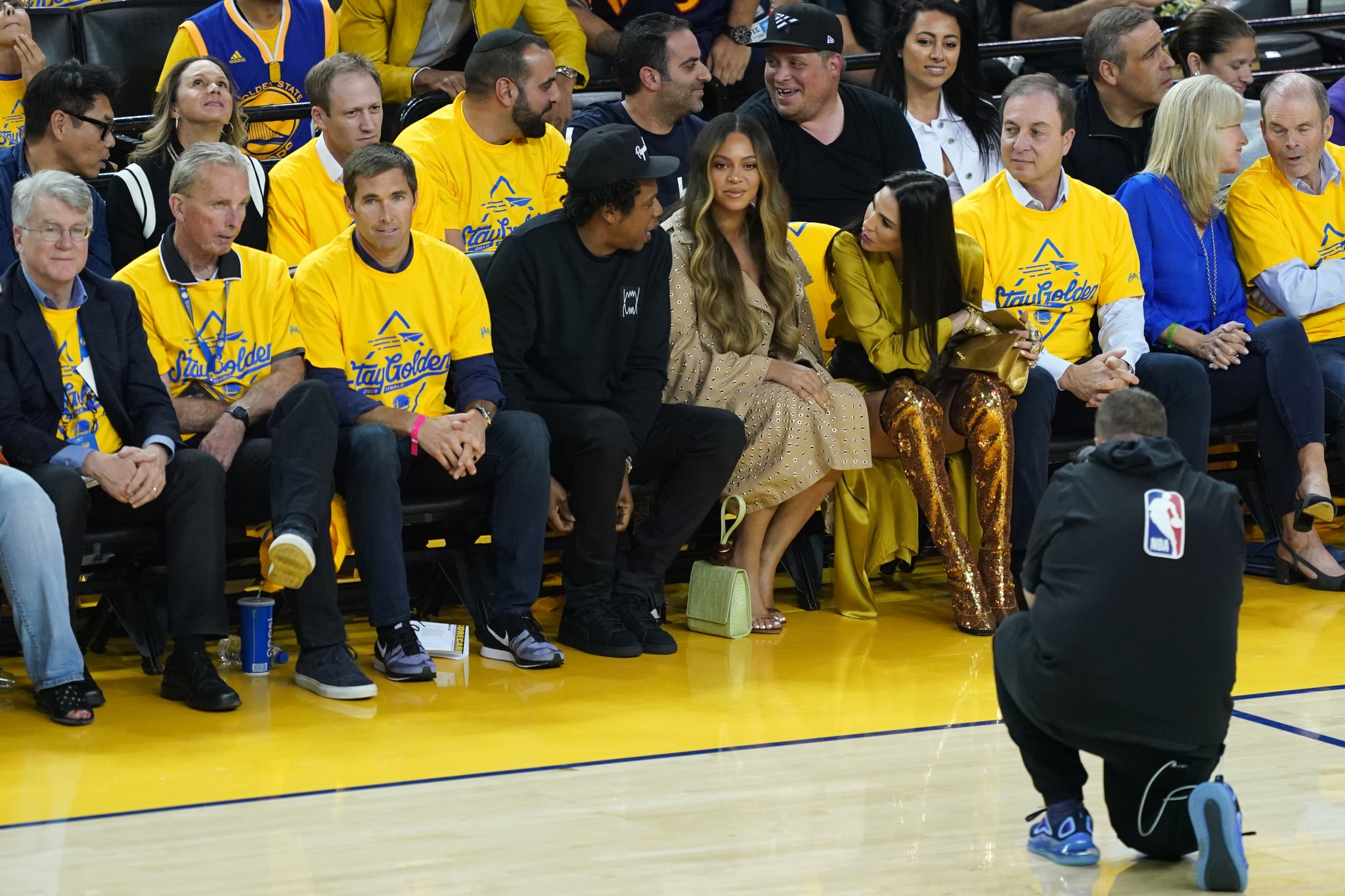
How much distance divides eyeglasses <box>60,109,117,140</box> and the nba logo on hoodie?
381cm

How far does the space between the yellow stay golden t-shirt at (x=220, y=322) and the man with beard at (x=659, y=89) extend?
1.61m

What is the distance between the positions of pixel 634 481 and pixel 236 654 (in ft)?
4.24

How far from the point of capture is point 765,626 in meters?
5.64

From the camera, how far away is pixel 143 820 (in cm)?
385

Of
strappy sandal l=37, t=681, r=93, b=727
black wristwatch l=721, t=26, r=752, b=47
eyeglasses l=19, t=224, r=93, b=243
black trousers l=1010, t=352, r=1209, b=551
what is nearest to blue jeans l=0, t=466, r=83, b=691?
strappy sandal l=37, t=681, r=93, b=727

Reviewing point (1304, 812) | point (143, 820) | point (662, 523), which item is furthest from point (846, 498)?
point (143, 820)

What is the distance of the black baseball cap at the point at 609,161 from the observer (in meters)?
5.39

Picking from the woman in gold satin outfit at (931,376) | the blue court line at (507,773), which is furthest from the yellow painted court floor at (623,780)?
the woman in gold satin outfit at (931,376)

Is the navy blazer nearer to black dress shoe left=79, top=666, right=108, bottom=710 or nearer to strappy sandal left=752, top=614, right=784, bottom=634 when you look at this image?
black dress shoe left=79, top=666, right=108, bottom=710

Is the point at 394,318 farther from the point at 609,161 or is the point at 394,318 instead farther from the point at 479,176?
the point at 479,176

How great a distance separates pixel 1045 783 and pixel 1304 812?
65cm

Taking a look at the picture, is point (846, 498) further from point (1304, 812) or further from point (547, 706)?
point (1304, 812)

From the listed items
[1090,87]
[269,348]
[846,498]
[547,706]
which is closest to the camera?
[547,706]

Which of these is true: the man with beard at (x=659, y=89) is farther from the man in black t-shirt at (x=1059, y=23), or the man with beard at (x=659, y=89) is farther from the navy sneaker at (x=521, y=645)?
the man in black t-shirt at (x=1059, y=23)
